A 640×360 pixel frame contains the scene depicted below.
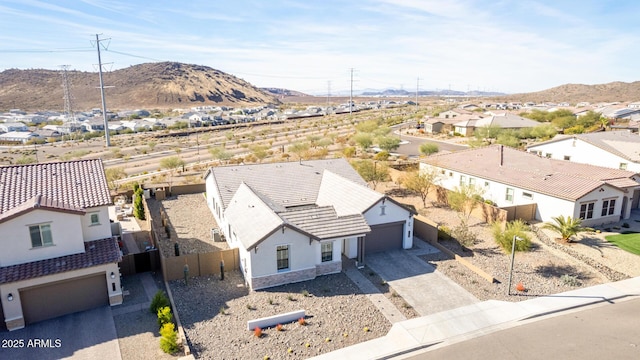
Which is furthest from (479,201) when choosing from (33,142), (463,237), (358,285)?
(33,142)

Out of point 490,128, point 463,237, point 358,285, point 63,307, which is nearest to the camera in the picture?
point 63,307

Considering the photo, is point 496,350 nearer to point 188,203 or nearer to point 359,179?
point 359,179

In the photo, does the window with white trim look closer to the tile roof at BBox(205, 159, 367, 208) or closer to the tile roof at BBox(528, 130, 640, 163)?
the tile roof at BBox(205, 159, 367, 208)

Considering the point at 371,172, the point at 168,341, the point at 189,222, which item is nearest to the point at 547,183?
the point at 371,172

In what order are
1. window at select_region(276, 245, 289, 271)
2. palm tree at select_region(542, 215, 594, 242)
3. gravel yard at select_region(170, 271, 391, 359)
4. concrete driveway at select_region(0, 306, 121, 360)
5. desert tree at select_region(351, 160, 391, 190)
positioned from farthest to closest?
desert tree at select_region(351, 160, 391, 190)
palm tree at select_region(542, 215, 594, 242)
window at select_region(276, 245, 289, 271)
gravel yard at select_region(170, 271, 391, 359)
concrete driveway at select_region(0, 306, 121, 360)

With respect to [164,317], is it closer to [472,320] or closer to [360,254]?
[360,254]

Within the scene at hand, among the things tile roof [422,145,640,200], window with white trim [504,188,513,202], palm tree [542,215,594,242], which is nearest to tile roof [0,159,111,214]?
palm tree [542,215,594,242]
